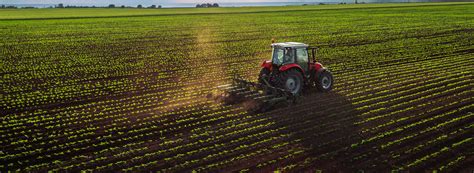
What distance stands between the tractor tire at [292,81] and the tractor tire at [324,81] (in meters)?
0.80

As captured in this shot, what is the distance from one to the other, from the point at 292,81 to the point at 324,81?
1.48 metres

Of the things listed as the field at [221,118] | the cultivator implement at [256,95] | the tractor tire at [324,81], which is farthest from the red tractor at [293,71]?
the field at [221,118]

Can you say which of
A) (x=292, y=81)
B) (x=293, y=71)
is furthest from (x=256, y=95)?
(x=293, y=71)

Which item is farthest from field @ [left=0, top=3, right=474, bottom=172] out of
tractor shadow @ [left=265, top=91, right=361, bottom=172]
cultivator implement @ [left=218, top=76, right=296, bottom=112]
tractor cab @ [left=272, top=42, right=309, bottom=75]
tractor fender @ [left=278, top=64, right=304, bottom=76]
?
tractor cab @ [left=272, top=42, right=309, bottom=75]

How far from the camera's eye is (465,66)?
19.5 metres

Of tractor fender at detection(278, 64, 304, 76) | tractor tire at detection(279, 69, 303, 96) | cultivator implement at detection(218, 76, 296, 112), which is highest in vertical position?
tractor fender at detection(278, 64, 304, 76)

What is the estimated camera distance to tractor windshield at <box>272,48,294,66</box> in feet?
46.6

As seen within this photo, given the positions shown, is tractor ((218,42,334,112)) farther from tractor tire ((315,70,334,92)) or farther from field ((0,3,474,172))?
field ((0,3,474,172))

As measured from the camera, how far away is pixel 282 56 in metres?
14.3

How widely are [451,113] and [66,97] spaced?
1244cm

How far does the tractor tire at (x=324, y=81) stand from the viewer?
14633 millimetres

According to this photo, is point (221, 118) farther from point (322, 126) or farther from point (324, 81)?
point (324, 81)

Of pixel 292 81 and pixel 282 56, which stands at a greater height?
pixel 282 56

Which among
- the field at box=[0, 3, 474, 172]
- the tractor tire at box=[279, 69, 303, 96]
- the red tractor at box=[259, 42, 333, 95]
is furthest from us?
the red tractor at box=[259, 42, 333, 95]
